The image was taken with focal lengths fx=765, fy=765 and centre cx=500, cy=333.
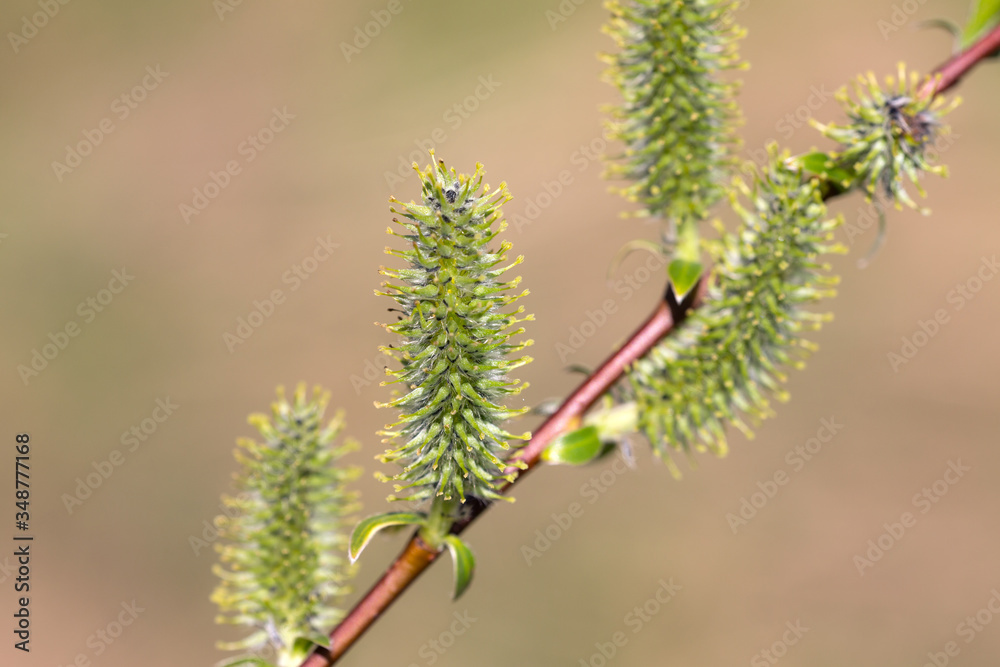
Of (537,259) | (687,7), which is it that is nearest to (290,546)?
(687,7)

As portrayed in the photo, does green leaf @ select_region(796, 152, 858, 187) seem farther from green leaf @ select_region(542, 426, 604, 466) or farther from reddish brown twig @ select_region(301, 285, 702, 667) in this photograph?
green leaf @ select_region(542, 426, 604, 466)

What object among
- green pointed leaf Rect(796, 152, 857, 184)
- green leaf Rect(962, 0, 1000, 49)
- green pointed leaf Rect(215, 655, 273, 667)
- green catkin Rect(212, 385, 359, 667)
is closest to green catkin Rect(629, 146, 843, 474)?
green pointed leaf Rect(796, 152, 857, 184)

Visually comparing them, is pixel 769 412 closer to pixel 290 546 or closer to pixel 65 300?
pixel 290 546

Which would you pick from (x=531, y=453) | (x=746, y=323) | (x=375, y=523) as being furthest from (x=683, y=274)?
(x=375, y=523)

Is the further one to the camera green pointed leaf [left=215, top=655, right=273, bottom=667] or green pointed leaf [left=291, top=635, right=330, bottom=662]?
green pointed leaf [left=291, top=635, right=330, bottom=662]

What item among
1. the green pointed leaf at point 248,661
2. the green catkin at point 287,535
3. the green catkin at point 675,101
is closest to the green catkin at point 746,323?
the green catkin at point 675,101

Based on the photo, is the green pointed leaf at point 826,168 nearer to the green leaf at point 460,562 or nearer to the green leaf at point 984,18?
the green leaf at point 984,18
